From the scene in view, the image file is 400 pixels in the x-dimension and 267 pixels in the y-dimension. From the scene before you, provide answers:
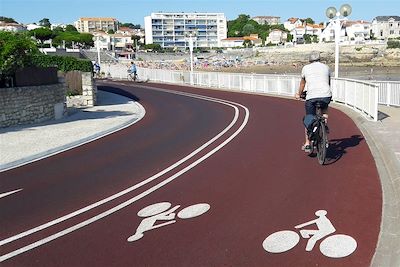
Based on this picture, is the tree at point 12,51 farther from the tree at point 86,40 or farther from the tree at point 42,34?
the tree at point 86,40

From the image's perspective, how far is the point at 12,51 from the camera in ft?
50.3

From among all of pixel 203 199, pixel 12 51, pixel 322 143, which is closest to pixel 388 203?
pixel 322 143

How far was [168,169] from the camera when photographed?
845cm

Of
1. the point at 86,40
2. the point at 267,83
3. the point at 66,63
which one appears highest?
the point at 86,40

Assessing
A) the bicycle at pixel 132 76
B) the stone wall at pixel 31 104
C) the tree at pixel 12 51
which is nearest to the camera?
the stone wall at pixel 31 104

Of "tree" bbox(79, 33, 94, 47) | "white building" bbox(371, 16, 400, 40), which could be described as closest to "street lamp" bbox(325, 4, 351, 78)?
"tree" bbox(79, 33, 94, 47)

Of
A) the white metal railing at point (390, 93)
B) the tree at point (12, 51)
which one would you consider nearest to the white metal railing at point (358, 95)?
the white metal railing at point (390, 93)

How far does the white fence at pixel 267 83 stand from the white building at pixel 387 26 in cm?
16112

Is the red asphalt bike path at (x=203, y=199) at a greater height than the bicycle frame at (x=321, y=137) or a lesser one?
lesser

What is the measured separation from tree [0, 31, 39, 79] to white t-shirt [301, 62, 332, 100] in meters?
10.7

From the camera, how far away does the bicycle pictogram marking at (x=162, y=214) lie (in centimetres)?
547

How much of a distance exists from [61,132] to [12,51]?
3.72 meters

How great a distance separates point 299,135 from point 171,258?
7.75m

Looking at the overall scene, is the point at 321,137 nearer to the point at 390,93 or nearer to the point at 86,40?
the point at 390,93
